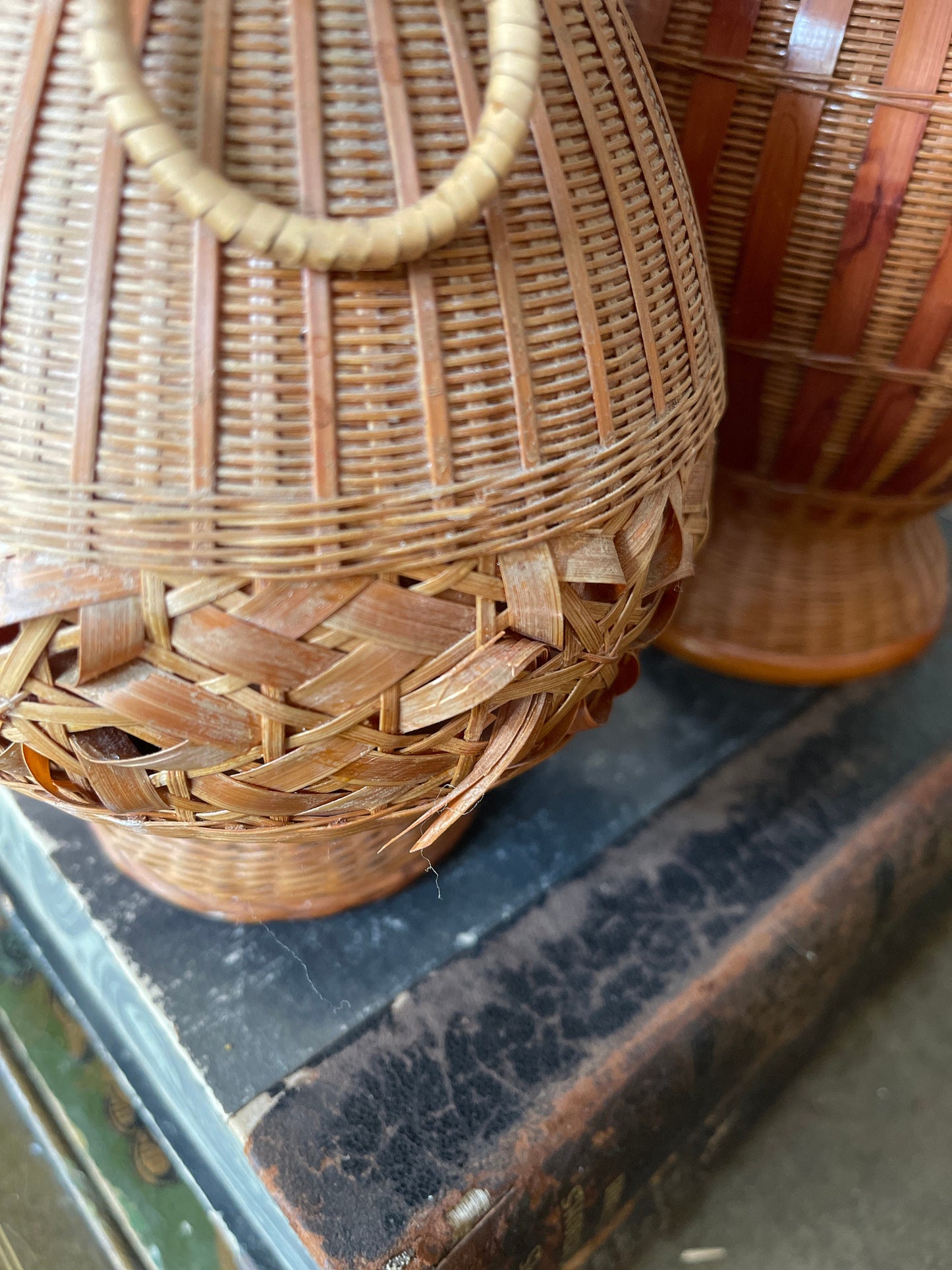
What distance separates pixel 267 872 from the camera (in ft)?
2.10

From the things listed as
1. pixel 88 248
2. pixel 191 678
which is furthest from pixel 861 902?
pixel 88 248

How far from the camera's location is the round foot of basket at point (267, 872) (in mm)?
633

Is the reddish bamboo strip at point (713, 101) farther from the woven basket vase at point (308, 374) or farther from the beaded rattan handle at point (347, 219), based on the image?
the beaded rattan handle at point (347, 219)

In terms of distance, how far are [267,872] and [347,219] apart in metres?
0.42

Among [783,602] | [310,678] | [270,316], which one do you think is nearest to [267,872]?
[310,678]

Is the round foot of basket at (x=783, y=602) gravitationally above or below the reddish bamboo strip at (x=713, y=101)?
below

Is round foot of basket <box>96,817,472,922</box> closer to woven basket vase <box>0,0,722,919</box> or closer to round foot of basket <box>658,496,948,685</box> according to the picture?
woven basket vase <box>0,0,722,919</box>

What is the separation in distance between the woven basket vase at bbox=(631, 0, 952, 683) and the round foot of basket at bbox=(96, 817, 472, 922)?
0.41 m

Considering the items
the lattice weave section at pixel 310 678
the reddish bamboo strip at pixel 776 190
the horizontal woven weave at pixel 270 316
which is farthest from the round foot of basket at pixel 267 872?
the reddish bamboo strip at pixel 776 190

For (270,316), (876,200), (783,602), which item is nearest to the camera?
(270,316)

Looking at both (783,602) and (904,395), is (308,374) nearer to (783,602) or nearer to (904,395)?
(904,395)

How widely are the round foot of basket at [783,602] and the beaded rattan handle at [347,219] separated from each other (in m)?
0.57

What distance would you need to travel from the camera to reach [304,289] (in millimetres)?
363

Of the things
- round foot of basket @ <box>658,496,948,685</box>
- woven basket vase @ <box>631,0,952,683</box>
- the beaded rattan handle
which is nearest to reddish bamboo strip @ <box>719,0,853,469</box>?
woven basket vase @ <box>631,0,952,683</box>
